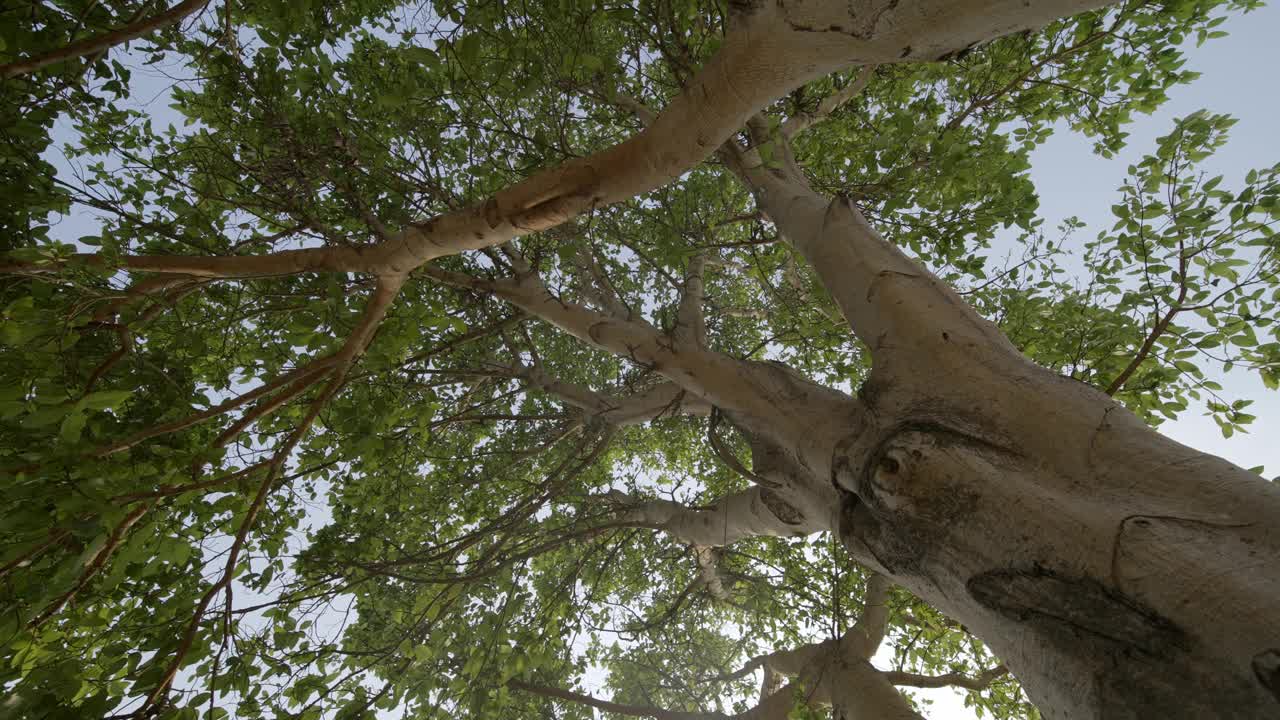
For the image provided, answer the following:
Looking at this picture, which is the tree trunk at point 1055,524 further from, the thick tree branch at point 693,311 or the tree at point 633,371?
the thick tree branch at point 693,311

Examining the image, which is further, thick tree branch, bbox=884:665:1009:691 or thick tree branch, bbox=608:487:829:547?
thick tree branch, bbox=884:665:1009:691

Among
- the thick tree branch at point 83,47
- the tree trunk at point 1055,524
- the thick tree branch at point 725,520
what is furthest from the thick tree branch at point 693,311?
the thick tree branch at point 83,47

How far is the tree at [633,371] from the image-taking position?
4.48 feet

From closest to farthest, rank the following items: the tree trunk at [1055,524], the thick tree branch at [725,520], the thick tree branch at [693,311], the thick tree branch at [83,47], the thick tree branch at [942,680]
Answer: the tree trunk at [1055,524] < the thick tree branch at [83,47] < the thick tree branch at [725,520] < the thick tree branch at [693,311] < the thick tree branch at [942,680]

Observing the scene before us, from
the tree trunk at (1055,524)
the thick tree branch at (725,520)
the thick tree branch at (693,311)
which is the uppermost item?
the thick tree branch at (693,311)

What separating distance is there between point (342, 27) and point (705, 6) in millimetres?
2810

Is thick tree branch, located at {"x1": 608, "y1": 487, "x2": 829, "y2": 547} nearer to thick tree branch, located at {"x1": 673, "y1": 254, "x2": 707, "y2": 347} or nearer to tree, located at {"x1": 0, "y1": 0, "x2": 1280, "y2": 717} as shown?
tree, located at {"x1": 0, "y1": 0, "x2": 1280, "y2": 717}

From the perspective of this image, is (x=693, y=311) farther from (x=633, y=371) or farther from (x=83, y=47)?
(x=83, y=47)

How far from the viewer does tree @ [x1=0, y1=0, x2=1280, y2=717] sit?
137cm

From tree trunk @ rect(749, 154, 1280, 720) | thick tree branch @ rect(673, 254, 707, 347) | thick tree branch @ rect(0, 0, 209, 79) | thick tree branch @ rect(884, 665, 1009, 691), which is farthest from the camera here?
thick tree branch @ rect(884, 665, 1009, 691)

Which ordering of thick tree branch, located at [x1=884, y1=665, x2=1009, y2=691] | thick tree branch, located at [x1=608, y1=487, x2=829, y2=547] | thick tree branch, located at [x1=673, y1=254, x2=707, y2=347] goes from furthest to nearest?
thick tree branch, located at [x1=884, y1=665, x2=1009, y2=691] < thick tree branch, located at [x1=673, y1=254, x2=707, y2=347] < thick tree branch, located at [x1=608, y1=487, x2=829, y2=547]

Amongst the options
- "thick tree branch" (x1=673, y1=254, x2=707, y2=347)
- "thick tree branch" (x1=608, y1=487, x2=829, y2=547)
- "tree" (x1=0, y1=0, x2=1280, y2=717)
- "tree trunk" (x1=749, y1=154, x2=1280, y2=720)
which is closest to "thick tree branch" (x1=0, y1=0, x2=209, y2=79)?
"tree" (x1=0, y1=0, x2=1280, y2=717)

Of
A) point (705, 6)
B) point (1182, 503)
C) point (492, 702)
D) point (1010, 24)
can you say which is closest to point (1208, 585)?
point (1182, 503)

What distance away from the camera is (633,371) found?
19.6 feet
